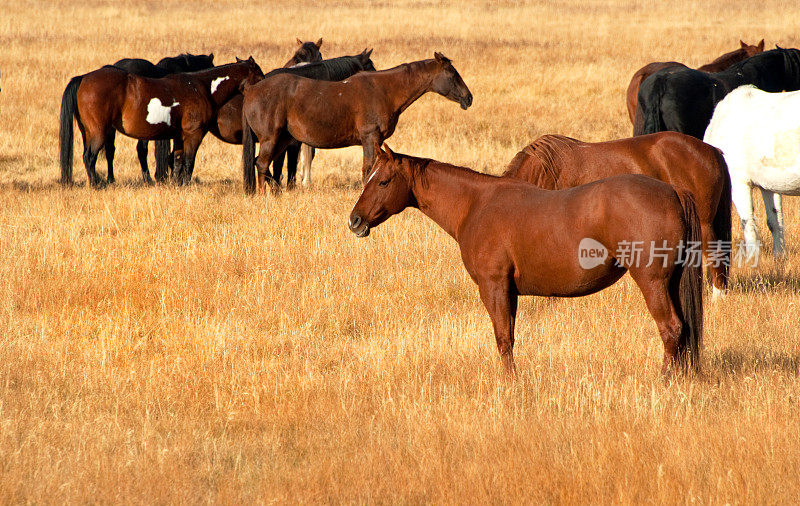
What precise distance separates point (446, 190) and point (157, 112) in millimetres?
7665

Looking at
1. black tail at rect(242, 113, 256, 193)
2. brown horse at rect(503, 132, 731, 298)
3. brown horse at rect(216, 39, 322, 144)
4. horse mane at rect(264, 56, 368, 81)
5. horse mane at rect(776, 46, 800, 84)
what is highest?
horse mane at rect(264, 56, 368, 81)

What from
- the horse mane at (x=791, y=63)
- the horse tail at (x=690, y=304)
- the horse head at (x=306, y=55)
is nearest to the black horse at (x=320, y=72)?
the horse head at (x=306, y=55)

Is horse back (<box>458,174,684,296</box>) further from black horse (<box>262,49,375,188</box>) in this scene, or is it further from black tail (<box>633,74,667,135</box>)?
black horse (<box>262,49,375,188</box>)

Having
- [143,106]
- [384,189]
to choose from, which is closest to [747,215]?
[384,189]

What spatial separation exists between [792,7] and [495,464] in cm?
4013

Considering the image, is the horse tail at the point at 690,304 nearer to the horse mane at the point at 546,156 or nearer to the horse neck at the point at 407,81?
the horse mane at the point at 546,156

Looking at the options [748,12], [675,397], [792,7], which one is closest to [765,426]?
[675,397]

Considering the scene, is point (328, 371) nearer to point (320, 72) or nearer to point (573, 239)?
point (573, 239)

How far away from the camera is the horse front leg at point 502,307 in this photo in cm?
470

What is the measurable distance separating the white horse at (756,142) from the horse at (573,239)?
3196 mm

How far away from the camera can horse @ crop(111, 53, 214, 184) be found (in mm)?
12656

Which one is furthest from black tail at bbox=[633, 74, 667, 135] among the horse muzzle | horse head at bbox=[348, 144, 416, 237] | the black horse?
the horse muzzle

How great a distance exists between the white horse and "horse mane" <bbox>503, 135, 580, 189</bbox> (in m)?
1.89

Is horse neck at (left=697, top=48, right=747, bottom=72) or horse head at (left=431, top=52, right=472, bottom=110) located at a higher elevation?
horse neck at (left=697, top=48, right=747, bottom=72)
